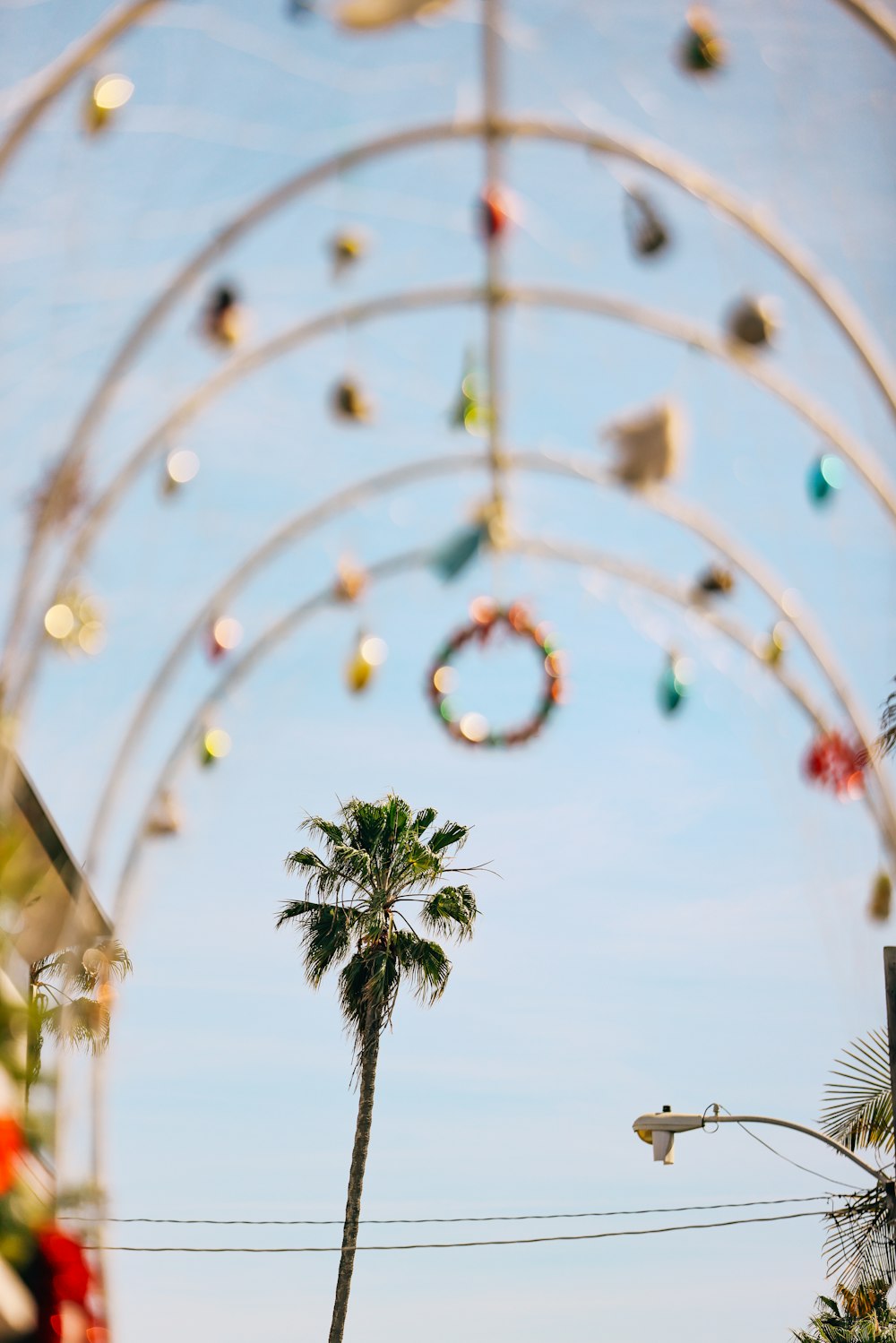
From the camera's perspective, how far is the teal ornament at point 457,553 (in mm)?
11398

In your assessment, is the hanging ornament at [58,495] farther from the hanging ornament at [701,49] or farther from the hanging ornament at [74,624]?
the hanging ornament at [701,49]

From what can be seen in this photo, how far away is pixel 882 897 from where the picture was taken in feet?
38.5

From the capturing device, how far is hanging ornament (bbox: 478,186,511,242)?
32.8 feet

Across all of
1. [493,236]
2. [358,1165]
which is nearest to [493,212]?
[493,236]

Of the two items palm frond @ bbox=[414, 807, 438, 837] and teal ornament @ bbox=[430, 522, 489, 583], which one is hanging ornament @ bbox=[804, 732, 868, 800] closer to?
teal ornament @ bbox=[430, 522, 489, 583]

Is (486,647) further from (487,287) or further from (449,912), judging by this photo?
(449,912)

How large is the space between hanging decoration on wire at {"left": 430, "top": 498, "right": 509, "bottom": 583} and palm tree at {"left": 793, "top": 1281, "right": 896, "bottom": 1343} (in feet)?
53.0

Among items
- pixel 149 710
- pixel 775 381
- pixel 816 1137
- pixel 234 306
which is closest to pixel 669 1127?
pixel 816 1137

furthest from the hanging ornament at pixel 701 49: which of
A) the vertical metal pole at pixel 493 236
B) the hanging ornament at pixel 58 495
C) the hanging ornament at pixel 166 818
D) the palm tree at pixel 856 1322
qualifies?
the palm tree at pixel 856 1322

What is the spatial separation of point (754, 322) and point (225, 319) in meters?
3.29

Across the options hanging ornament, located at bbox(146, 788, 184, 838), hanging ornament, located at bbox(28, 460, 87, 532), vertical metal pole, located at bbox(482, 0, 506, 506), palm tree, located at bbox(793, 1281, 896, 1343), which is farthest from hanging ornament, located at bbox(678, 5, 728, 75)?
palm tree, located at bbox(793, 1281, 896, 1343)

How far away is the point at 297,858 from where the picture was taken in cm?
2941

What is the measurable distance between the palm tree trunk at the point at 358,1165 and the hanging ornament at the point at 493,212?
1964cm

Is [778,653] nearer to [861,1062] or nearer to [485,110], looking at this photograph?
[485,110]
